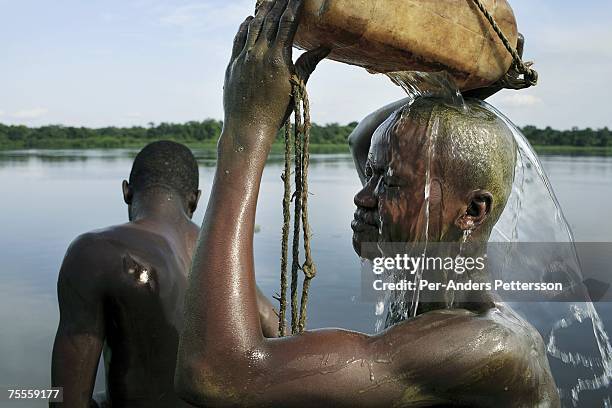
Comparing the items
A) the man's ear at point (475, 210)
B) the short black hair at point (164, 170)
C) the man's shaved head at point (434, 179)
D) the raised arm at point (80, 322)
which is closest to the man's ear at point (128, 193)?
the short black hair at point (164, 170)

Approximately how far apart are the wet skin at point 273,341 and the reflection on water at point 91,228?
7371 mm

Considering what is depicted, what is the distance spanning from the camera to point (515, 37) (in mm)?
2352

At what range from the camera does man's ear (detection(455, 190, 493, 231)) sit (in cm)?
233

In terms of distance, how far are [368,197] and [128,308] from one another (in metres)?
1.67

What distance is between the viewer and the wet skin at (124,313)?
11.3ft

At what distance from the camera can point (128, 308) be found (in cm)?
356

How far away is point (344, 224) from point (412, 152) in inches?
695

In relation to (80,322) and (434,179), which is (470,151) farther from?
(80,322)

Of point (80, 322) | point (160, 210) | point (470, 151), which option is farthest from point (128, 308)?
point (470, 151)

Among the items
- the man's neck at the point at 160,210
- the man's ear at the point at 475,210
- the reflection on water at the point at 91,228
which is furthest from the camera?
the reflection on water at the point at 91,228

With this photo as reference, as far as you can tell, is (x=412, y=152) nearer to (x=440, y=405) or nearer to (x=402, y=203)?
(x=402, y=203)

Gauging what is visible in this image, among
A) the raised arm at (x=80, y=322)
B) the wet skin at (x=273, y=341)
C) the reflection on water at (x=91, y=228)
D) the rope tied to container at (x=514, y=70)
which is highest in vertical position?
the rope tied to container at (x=514, y=70)

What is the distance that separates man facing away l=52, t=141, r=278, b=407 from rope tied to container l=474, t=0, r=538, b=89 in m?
1.89

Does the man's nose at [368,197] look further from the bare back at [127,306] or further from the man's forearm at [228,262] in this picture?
the bare back at [127,306]
